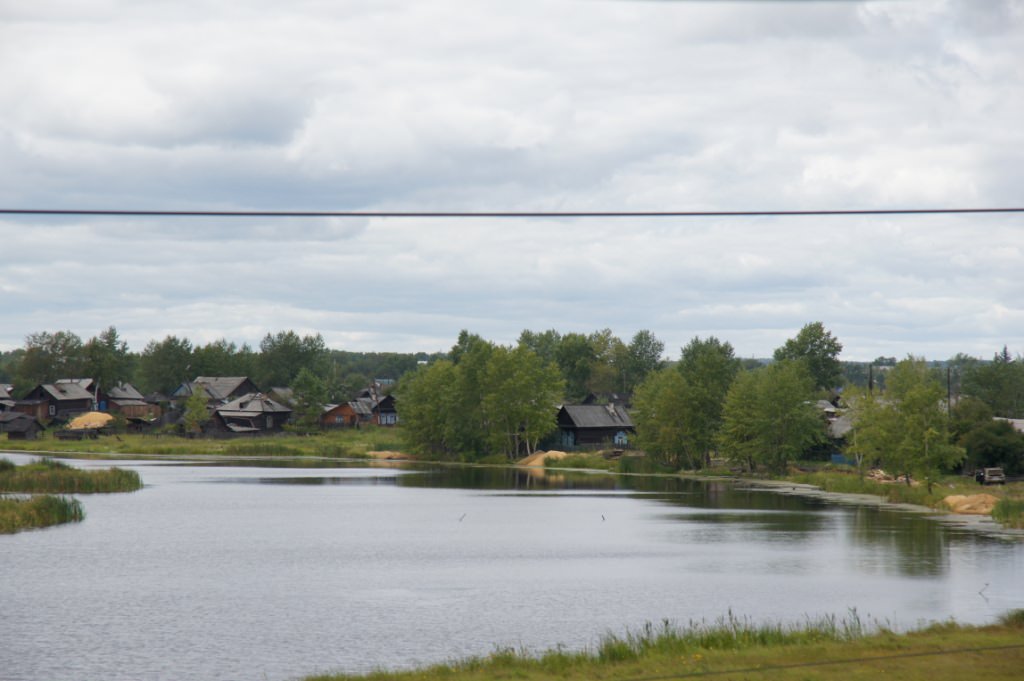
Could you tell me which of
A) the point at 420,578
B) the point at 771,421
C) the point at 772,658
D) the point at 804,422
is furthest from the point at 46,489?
the point at 804,422

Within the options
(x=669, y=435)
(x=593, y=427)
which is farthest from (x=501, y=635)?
(x=593, y=427)

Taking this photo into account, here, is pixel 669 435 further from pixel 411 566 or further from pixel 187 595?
pixel 187 595

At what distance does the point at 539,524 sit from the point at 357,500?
22190 millimetres

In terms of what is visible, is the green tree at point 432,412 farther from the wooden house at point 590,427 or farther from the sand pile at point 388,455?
the wooden house at point 590,427

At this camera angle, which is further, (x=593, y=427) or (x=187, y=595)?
(x=593, y=427)

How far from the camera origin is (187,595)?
44250 mm

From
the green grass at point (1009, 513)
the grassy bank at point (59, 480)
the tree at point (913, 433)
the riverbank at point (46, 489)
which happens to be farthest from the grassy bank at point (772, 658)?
the grassy bank at point (59, 480)

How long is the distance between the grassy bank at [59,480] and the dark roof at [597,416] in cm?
7547

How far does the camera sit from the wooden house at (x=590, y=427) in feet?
518

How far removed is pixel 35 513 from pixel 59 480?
62.1 feet

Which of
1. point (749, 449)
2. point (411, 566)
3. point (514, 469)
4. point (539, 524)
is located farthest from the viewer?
point (514, 469)

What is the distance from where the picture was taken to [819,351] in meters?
185

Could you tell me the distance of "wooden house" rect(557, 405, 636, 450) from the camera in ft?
518

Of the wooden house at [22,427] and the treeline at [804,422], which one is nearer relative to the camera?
the treeline at [804,422]
